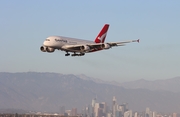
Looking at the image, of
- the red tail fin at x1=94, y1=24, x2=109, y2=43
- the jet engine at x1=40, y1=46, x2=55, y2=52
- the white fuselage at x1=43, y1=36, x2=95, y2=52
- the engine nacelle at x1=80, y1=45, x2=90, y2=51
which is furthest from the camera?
the red tail fin at x1=94, y1=24, x2=109, y2=43

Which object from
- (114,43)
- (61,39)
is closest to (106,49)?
(114,43)

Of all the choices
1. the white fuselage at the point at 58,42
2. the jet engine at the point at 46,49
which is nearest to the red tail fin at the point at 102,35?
the white fuselage at the point at 58,42

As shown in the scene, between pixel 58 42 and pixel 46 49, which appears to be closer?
pixel 58 42

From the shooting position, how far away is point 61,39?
11969 centimetres

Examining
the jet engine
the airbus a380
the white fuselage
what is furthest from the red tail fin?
the jet engine

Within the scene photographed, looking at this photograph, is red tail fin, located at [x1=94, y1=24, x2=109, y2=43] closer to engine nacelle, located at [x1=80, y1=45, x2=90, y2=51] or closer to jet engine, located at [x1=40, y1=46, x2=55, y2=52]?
engine nacelle, located at [x1=80, y1=45, x2=90, y2=51]

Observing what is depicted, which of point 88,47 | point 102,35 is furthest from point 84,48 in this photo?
point 102,35

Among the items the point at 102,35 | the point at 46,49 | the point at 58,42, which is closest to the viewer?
the point at 58,42

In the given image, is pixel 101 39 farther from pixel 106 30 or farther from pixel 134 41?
pixel 134 41

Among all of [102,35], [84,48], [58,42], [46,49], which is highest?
[102,35]

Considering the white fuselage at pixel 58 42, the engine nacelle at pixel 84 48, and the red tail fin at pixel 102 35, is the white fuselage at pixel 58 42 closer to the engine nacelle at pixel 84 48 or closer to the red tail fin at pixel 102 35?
the engine nacelle at pixel 84 48

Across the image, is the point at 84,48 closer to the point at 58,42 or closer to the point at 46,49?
the point at 58,42

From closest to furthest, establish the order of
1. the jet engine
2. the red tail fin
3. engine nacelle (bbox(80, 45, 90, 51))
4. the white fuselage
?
the white fuselage → the jet engine → engine nacelle (bbox(80, 45, 90, 51)) → the red tail fin

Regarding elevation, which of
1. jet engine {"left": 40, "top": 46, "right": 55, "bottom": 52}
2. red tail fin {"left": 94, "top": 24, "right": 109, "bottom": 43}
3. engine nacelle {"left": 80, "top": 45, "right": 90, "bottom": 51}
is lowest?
jet engine {"left": 40, "top": 46, "right": 55, "bottom": 52}
